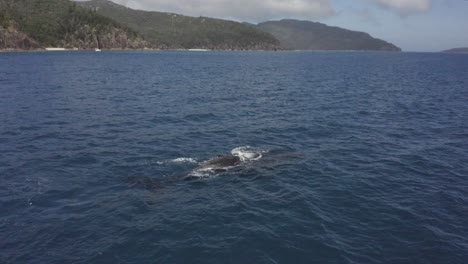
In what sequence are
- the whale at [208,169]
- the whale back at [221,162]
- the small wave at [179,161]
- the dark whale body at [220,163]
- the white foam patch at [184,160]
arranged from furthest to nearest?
1. the white foam patch at [184,160]
2. the small wave at [179,161]
3. the whale back at [221,162]
4. the dark whale body at [220,163]
5. the whale at [208,169]

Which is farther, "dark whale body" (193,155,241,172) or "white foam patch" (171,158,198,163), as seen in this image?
"white foam patch" (171,158,198,163)

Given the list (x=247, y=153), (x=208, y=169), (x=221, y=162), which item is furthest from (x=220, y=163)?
(x=247, y=153)

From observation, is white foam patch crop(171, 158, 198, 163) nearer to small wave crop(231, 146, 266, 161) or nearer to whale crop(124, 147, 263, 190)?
whale crop(124, 147, 263, 190)

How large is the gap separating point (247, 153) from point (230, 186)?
26.4 ft

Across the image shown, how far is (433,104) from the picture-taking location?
66188 millimetres

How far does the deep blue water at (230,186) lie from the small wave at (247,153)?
2.90ft

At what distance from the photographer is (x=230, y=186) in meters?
27.8

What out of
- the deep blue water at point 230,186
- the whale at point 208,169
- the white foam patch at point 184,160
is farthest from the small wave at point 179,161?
the whale at point 208,169

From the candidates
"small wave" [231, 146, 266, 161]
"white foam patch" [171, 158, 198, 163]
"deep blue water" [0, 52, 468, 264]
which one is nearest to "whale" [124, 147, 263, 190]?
"small wave" [231, 146, 266, 161]

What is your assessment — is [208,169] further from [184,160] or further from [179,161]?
[179,161]

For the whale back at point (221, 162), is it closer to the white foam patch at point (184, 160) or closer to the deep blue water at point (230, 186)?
the deep blue water at point (230, 186)

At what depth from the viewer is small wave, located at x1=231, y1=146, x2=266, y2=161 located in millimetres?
34059

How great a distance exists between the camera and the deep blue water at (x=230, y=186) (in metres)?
19.7

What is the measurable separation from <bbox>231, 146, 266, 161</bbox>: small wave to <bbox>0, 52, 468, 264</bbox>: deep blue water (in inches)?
34.8
